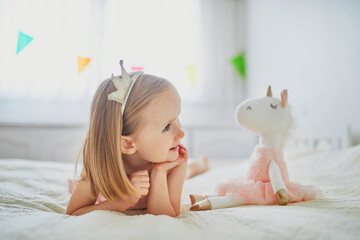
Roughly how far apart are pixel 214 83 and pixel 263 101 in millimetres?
2096

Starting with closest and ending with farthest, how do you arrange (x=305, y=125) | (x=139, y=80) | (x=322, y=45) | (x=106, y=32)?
(x=139, y=80) → (x=322, y=45) → (x=305, y=125) → (x=106, y=32)

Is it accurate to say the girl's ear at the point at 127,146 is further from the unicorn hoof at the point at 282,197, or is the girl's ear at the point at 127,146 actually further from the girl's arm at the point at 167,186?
the unicorn hoof at the point at 282,197

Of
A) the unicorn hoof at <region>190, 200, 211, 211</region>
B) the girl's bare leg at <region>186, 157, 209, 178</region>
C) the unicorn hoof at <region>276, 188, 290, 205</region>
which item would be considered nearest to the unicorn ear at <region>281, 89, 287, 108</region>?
the unicorn hoof at <region>276, 188, 290, 205</region>

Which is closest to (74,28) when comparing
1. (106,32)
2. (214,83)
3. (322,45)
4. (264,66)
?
(106,32)

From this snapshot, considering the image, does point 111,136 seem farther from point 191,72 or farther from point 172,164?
point 191,72

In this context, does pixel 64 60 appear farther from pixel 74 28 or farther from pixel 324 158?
pixel 324 158

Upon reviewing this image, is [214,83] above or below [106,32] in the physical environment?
below

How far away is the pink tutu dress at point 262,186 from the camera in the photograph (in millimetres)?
730

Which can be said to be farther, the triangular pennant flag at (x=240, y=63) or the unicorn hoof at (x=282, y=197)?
the triangular pennant flag at (x=240, y=63)

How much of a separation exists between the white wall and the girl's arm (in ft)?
1.42

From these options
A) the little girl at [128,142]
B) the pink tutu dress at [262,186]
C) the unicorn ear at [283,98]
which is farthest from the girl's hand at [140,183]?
the unicorn ear at [283,98]

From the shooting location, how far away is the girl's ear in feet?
2.23

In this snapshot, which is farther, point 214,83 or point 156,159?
point 214,83

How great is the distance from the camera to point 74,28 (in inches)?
105
